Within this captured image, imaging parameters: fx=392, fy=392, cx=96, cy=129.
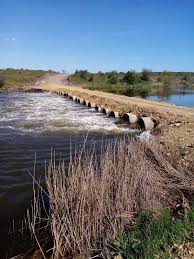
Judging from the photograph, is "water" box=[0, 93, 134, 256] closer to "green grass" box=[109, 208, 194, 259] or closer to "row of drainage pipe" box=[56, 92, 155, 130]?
"row of drainage pipe" box=[56, 92, 155, 130]

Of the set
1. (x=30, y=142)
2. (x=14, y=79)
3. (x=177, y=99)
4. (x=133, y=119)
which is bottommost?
(x=177, y=99)

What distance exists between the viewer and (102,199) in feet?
18.5

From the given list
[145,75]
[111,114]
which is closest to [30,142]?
[111,114]

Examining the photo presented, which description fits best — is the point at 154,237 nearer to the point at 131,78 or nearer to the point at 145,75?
the point at 131,78

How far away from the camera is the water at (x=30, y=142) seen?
824 centimetres

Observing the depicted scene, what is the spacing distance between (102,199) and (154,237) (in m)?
0.96

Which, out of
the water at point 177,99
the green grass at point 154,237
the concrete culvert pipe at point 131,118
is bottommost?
the water at point 177,99

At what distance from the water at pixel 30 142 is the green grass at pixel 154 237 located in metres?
2.05

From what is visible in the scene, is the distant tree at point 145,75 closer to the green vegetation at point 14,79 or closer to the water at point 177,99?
the green vegetation at point 14,79

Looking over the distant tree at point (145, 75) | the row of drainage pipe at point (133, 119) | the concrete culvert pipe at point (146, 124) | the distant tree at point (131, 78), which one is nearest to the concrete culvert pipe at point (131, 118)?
the row of drainage pipe at point (133, 119)

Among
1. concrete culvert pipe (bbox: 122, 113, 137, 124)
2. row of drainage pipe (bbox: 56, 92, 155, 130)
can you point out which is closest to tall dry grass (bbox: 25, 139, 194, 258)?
row of drainage pipe (bbox: 56, 92, 155, 130)

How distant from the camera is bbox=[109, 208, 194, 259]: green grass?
4828 mm

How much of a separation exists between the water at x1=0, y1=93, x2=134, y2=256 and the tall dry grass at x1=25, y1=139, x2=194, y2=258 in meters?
0.90

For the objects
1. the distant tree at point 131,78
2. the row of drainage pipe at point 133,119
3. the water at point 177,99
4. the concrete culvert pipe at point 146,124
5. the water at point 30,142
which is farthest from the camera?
the distant tree at point 131,78
